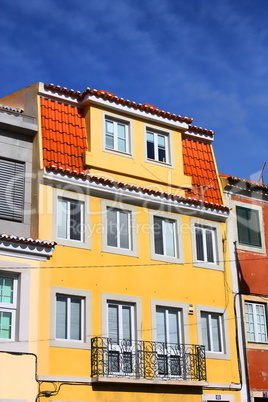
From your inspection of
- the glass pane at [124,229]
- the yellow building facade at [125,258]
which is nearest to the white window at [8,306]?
the yellow building facade at [125,258]

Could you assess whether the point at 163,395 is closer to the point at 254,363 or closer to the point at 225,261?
the point at 254,363

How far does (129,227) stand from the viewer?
23109 mm

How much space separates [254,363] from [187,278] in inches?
149

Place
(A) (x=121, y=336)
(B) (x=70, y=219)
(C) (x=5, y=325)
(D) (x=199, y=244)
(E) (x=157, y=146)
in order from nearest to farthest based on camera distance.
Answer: (C) (x=5, y=325) < (A) (x=121, y=336) < (B) (x=70, y=219) < (D) (x=199, y=244) < (E) (x=157, y=146)

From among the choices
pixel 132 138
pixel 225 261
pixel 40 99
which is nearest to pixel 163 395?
pixel 225 261

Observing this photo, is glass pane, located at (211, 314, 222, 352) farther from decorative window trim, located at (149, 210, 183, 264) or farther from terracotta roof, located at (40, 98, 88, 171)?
terracotta roof, located at (40, 98, 88, 171)

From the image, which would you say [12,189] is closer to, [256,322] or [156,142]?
[156,142]

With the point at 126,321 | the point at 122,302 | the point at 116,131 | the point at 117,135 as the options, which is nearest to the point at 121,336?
the point at 126,321

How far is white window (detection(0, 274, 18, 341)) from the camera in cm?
1942

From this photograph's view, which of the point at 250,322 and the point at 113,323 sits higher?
the point at 250,322

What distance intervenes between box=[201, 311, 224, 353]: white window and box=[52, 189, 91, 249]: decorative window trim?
5.02 metres

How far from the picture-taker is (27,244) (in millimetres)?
20125

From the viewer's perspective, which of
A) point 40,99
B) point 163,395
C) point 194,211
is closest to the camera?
point 163,395

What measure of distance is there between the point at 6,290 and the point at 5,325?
1.00 meters
